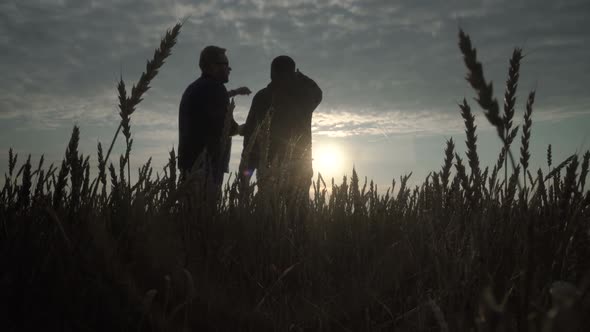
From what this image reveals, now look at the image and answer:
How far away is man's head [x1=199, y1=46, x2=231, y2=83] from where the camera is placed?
5.75 m

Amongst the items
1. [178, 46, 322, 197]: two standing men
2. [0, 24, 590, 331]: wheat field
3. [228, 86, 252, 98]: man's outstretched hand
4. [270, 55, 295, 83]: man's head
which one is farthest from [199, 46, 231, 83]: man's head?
[0, 24, 590, 331]: wheat field

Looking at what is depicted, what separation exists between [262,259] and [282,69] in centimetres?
546

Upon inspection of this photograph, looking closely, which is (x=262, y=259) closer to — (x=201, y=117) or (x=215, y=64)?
(x=201, y=117)

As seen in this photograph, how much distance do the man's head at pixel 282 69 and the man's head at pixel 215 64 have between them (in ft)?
3.31

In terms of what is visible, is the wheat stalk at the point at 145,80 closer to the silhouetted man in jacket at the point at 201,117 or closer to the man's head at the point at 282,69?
the silhouetted man in jacket at the point at 201,117

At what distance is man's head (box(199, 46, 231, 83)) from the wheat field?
Answer: 3874 mm

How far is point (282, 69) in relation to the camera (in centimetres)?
670

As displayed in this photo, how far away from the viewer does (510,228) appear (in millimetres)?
1525

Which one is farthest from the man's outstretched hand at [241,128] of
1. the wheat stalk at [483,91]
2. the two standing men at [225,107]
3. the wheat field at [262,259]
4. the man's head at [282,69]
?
the wheat stalk at [483,91]

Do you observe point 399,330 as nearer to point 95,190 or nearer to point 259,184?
point 259,184

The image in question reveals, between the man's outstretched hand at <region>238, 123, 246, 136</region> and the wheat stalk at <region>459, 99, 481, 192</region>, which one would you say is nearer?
the wheat stalk at <region>459, 99, 481, 192</region>

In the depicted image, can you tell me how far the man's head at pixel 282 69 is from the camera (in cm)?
A: 669

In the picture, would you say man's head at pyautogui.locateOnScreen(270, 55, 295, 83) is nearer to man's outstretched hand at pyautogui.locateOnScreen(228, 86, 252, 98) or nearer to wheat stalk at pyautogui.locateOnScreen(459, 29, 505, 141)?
man's outstretched hand at pyautogui.locateOnScreen(228, 86, 252, 98)

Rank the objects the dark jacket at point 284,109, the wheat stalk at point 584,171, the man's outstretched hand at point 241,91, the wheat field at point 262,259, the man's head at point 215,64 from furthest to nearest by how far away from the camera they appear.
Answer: the dark jacket at point 284,109 → the man's outstretched hand at point 241,91 → the man's head at point 215,64 → the wheat stalk at point 584,171 → the wheat field at point 262,259
